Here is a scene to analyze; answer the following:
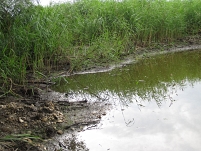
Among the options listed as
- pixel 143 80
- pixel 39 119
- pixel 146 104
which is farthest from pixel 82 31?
pixel 39 119

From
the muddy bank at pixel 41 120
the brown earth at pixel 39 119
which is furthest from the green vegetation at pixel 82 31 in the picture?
the muddy bank at pixel 41 120

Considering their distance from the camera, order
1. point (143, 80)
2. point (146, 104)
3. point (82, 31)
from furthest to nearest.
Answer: point (82, 31), point (143, 80), point (146, 104)

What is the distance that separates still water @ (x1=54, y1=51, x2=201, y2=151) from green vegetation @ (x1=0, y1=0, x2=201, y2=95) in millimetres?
686

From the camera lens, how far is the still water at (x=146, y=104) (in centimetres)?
353

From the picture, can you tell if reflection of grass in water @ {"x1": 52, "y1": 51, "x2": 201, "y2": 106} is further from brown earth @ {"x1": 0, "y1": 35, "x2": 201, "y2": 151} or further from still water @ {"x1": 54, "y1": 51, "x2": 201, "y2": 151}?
brown earth @ {"x1": 0, "y1": 35, "x2": 201, "y2": 151}

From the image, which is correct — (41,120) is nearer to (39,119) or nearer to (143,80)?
(39,119)

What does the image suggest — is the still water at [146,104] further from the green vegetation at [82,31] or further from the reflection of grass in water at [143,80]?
the green vegetation at [82,31]

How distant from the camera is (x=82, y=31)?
25.4ft

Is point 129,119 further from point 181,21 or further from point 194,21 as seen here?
point 194,21

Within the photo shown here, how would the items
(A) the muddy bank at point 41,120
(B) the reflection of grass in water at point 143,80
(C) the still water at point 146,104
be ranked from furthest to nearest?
(B) the reflection of grass in water at point 143,80 → (C) the still water at point 146,104 → (A) the muddy bank at point 41,120

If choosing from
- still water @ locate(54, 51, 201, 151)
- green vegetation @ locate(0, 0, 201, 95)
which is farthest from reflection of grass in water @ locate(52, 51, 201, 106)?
green vegetation @ locate(0, 0, 201, 95)

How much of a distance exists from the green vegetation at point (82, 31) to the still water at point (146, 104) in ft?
2.25

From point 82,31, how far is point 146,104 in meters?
3.56

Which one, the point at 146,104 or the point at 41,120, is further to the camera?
the point at 146,104
